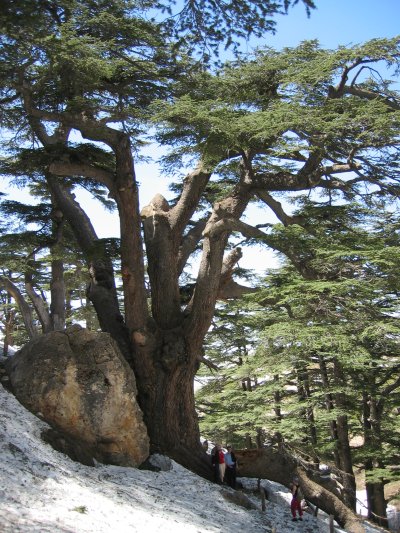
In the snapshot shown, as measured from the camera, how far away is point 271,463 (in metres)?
11.0

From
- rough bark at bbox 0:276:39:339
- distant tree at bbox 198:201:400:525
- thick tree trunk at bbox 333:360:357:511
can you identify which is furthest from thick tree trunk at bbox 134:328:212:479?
thick tree trunk at bbox 333:360:357:511

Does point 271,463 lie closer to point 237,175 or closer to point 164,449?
point 164,449

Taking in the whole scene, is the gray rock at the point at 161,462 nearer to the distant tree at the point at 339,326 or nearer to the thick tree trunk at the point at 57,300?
the distant tree at the point at 339,326

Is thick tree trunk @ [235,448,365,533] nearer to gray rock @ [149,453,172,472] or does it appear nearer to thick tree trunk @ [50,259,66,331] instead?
gray rock @ [149,453,172,472]

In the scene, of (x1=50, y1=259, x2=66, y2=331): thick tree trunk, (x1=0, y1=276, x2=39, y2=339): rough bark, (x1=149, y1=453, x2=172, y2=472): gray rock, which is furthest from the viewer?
(x1=0, y1=276, x2=39, y2=339): rough bark

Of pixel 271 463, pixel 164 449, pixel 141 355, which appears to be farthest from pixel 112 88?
pixel 271 463

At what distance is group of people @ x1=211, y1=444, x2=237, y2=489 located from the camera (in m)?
10.1

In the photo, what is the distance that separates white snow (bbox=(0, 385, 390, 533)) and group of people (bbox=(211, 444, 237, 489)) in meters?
0.60

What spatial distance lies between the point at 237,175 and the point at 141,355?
590 centimetres

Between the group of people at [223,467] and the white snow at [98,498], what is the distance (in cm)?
60

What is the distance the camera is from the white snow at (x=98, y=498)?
552 cm

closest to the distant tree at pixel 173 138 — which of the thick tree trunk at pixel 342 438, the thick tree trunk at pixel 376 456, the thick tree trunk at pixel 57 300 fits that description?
the thick tree trunk at pixel 57 300

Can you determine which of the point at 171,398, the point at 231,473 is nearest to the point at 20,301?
the point at 171,398

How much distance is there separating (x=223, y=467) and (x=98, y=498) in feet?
13.3
